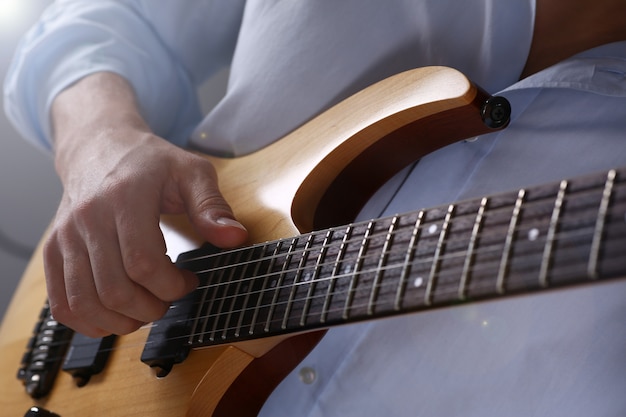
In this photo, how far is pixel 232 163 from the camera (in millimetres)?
966

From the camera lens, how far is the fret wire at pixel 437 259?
53 cm

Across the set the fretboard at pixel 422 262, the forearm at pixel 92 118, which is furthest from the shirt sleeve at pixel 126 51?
the fretboard at pixel 422 262

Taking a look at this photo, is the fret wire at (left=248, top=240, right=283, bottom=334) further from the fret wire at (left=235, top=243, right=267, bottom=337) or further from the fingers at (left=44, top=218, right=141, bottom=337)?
the fingers at (left=44, top=218, right=141, bottom=337)

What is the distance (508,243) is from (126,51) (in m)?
0.79

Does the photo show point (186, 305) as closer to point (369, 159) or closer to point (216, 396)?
point (216, 396)

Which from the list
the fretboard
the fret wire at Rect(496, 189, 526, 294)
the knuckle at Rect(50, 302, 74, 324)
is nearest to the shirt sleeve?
the knuckle at Rect(50, 302, 74, 324)

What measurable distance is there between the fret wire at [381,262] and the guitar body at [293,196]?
149 millimetres

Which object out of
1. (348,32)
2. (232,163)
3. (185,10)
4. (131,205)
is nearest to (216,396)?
(131,205)

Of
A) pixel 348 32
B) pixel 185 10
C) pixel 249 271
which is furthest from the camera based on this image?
pixel 185 10

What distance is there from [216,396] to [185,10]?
2.07ft

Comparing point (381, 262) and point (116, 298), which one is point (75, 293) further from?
point (381, 262)

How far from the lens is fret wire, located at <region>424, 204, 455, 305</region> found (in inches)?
21.0

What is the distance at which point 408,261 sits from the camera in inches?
22.4

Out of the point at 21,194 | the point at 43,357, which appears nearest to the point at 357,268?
the point at 43,357
